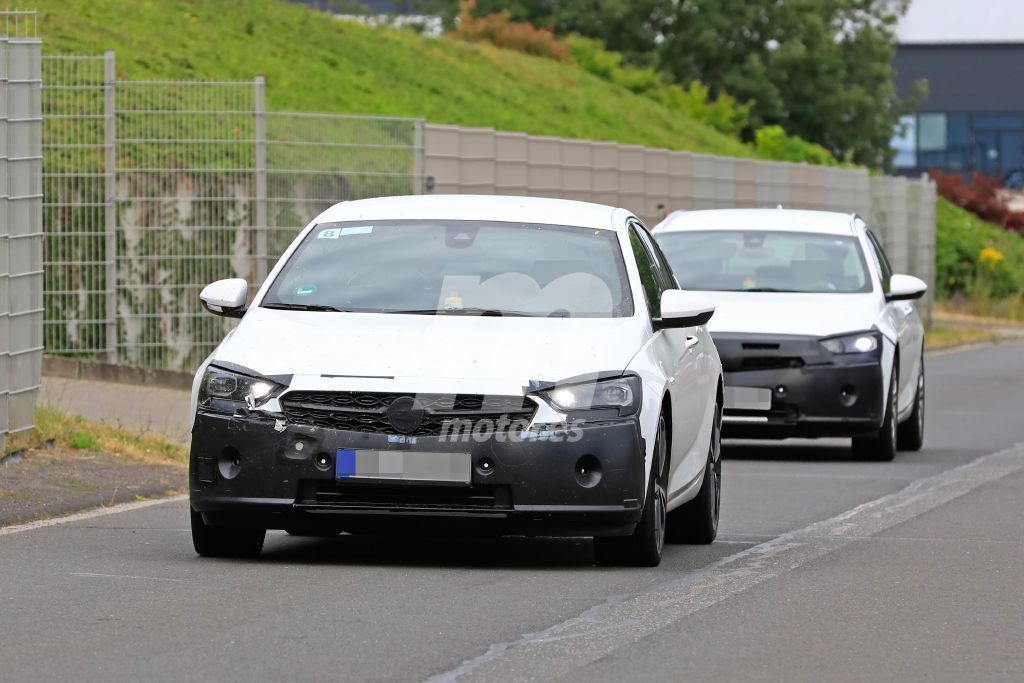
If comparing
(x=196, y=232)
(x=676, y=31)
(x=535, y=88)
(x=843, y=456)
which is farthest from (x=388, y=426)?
(x=676, y=31)

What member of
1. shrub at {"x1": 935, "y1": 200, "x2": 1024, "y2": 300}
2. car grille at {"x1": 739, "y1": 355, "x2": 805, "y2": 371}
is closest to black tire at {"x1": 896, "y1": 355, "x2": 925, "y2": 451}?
car grille at {"x1": 739, "y1": 355, "x2": 805, "y2": 371}

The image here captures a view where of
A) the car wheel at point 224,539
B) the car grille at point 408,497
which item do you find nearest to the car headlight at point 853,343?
the car wheel at point 224,539

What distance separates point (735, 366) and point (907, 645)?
835 centimetres

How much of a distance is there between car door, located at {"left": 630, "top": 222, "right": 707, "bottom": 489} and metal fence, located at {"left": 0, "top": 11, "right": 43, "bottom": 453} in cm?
411

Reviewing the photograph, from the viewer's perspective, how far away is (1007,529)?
1142 centimetres

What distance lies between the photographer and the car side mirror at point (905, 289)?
16.4 metres

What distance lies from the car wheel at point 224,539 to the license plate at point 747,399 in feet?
22.1

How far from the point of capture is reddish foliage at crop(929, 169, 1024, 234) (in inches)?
2263

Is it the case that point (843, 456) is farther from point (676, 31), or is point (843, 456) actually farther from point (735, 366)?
point (676, 31)

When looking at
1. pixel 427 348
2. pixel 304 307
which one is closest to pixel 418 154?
pixel 304 307

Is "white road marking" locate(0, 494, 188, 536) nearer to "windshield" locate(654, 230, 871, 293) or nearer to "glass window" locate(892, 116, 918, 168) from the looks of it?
"windshield" locate(654, 230, 871, 293)

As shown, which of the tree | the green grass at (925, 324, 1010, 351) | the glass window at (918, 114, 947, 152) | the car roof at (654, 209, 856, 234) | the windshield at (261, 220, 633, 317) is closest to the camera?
the windshield at (261, 220, 633, 317)

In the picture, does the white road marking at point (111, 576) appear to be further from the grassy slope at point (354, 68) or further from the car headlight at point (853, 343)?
the grassy slope at point (354, 68)

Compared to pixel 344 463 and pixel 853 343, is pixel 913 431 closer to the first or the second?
pixel 853 343
